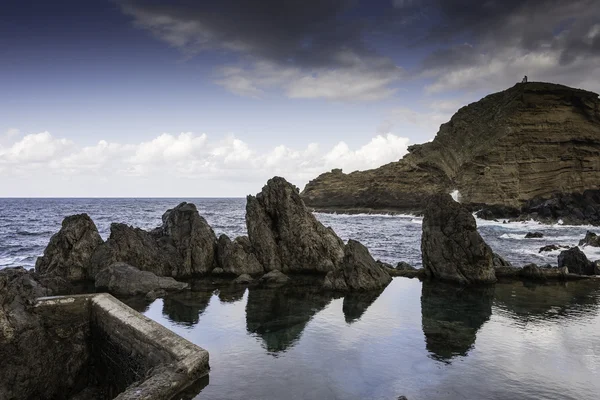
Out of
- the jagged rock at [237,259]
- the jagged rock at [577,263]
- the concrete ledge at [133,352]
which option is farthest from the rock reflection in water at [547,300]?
the jagged rock at [237,259]

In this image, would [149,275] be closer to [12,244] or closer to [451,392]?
[451,392]

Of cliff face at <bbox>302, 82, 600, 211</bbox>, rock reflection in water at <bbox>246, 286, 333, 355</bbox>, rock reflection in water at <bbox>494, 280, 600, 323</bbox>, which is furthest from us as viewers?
cliff face at <bbox>302, 82, 600, 211</bbox>

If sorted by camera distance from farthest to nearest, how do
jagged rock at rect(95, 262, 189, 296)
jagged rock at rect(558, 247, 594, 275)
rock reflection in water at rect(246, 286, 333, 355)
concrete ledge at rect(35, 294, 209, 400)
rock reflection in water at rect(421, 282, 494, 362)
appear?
jagged rock at rect(558, 247, 594, 275), jagged rock at rect(95, 262, 189, 296), rock reflection in water at rect(246, 286, 333, 355), rock reflection in water at rect(421, 282, 494, 362), concrete ledge at rect(35, 294, 209, 400)

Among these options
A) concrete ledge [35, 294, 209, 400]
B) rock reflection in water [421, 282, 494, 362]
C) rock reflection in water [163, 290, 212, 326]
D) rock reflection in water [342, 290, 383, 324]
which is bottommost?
rock reflection in water [163, 290, 212, 326]

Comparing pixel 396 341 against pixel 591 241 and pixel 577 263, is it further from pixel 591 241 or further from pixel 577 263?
pixel 591 241

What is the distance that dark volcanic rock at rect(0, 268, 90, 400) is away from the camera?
32.7 feet

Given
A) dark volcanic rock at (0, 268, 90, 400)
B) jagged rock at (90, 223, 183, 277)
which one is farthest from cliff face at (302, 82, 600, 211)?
dark volcanic rock at (0, 268, 90, 400)

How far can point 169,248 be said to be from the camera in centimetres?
2781

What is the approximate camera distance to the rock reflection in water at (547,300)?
17.8 meters

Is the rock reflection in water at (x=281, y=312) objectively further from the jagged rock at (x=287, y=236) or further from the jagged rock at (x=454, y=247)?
the jagged rock at (x=454, y=247)

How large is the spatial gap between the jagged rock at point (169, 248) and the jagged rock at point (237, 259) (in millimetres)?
952

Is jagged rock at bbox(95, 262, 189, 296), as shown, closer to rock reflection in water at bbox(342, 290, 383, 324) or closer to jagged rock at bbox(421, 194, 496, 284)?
rock reflection in water at bbox(342, 290, 383, 324)

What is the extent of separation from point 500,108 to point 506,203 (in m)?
32.2

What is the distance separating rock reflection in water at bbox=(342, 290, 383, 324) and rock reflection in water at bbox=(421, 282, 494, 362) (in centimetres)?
268
